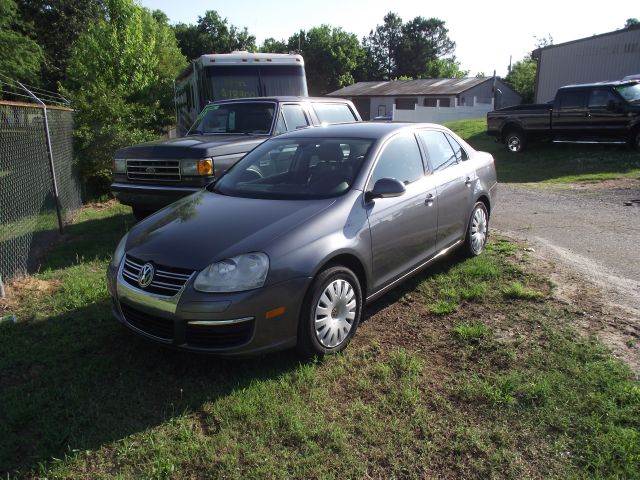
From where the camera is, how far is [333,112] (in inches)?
340

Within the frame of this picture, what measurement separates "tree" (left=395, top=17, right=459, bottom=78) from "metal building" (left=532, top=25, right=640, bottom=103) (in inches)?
2150

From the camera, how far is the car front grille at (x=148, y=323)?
11.3 ft

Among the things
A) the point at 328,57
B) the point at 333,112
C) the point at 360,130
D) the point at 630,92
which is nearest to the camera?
the point at 360,130

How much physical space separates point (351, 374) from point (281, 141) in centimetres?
251

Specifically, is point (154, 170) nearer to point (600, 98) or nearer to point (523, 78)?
point (600, 98)

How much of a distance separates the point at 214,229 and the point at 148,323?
2.59 ft

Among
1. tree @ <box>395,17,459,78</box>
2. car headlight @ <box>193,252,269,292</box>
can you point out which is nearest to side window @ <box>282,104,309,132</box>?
car headlight @ <box>193,252,269,292</box>

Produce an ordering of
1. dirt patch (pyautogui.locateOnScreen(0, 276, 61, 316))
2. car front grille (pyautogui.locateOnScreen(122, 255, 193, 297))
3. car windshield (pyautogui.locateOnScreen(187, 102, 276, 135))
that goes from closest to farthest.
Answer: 1. car front grille (pyautogui.locateOnScreen(122, 255, 193, 297))
2. dirt patch (pyautogui.locateOnScreen(0, 276, 61, 316))
3. car windshield (pyautogui.locateOnScreen(187, 102, 276, 135))

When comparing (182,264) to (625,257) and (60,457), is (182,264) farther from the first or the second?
(625,257)

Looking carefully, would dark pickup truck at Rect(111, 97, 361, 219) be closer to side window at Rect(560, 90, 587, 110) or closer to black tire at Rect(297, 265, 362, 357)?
black tire at Rect(297, 265, 362, 357)

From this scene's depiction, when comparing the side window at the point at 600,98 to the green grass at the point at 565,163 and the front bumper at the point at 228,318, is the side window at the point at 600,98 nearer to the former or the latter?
the green grass at the point at 565,163

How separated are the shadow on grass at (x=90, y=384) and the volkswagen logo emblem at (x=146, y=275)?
25.4 inches

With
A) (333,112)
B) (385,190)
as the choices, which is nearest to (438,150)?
(385,190)

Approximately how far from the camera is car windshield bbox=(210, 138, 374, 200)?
4.26 meters
